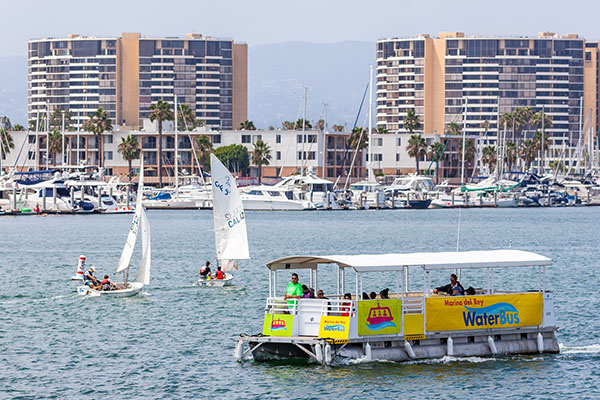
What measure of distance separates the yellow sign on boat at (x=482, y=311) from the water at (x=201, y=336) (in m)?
1.19

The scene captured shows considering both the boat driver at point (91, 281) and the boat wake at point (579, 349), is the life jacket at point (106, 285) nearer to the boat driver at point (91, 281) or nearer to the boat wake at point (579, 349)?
the boat driver at point (91, 281)

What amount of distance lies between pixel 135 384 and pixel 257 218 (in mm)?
108208

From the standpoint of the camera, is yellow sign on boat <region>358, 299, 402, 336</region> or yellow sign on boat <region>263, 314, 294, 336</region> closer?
yellow sign on boat <region>358, 299, 402, 336</region>

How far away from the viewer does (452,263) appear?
35031mm

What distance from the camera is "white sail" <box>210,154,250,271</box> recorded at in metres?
60.8

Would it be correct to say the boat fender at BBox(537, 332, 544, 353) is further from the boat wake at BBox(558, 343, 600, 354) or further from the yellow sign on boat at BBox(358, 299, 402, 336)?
the yellow sign on boat at BBox(358, 299, 402, 336)

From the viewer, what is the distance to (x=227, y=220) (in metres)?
61.2

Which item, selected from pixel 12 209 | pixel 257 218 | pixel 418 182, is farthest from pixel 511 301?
pixel 418 182

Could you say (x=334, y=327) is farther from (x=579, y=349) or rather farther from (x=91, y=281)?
(x=91, y=281)

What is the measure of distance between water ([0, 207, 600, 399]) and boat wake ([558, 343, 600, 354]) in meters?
0.05

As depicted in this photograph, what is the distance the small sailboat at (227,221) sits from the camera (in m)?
60.8

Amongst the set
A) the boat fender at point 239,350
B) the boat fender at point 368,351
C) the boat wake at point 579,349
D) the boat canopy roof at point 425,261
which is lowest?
the boat wake at point 579,349

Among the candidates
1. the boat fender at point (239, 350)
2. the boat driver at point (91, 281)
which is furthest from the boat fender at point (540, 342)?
the boat driver at point (91, 281)

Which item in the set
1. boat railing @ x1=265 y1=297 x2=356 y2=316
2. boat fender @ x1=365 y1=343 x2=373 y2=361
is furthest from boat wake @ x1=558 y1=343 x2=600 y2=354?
boat railing @ x1=265 y1=297 x2=356 y2=316
